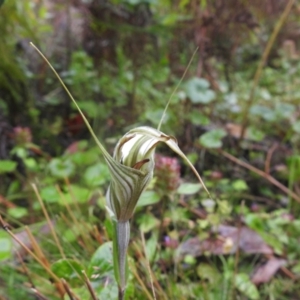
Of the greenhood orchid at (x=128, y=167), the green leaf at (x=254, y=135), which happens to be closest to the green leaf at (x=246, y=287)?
the greenhood orchid at (x=128, y=167)

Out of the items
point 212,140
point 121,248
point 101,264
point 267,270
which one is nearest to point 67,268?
point 101,264

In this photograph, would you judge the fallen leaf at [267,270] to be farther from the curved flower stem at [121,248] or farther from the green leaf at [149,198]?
the curved flower stem at [121,248]

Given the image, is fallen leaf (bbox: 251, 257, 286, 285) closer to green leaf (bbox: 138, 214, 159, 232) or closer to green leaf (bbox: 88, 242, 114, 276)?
green leaf (bbox: 138, 214, 159, 232)

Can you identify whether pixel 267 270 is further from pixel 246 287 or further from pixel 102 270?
Result: pixel 102 270

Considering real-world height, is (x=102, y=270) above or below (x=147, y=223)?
above

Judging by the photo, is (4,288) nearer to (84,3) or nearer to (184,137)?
(184,137)

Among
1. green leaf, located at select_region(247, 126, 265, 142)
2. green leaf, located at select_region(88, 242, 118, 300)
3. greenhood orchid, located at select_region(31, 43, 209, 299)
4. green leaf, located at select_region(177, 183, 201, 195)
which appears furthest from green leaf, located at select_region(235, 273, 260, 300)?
green leaf, located at select_region(247, 126, 265, 142)

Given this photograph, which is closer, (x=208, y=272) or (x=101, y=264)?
(x=101, y=264)
